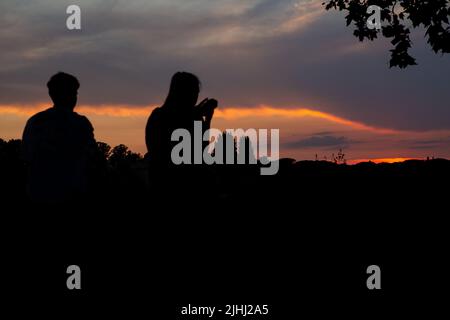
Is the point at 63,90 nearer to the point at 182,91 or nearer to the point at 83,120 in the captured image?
the point at 83,120

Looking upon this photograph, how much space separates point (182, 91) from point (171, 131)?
379mm

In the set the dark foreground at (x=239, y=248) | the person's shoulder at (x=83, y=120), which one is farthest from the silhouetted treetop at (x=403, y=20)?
the person's shoulder at (x=83, y=120)

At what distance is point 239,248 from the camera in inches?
345

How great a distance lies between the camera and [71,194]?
5.76 metres

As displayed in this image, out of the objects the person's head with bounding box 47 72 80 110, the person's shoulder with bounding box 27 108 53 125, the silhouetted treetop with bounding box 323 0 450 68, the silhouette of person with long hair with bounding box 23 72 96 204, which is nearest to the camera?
the silhouette of person with long hair with bounding box 23 72 96 204

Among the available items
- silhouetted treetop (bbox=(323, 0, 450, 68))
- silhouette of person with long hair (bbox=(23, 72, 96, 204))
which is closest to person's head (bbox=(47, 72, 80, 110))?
silhouette of person with long hair (bbox=(23, 72, 96, 204))

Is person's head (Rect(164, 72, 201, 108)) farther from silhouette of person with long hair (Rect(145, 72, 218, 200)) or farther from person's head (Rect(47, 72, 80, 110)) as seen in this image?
person's head (Rect(47, 72, 80, 110))

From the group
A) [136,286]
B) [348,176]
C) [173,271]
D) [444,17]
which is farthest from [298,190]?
[173,271]

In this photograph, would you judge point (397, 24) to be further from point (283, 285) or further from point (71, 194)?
point (71, 194)

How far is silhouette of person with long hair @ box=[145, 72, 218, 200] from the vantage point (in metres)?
5.87

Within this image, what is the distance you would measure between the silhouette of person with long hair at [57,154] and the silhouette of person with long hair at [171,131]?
54 cm

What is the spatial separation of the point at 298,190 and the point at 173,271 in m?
7.52

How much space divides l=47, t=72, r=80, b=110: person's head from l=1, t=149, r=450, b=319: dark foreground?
87 centimetres

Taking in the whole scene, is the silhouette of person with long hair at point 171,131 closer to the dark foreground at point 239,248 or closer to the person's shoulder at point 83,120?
the dark foreground at point 239,248
